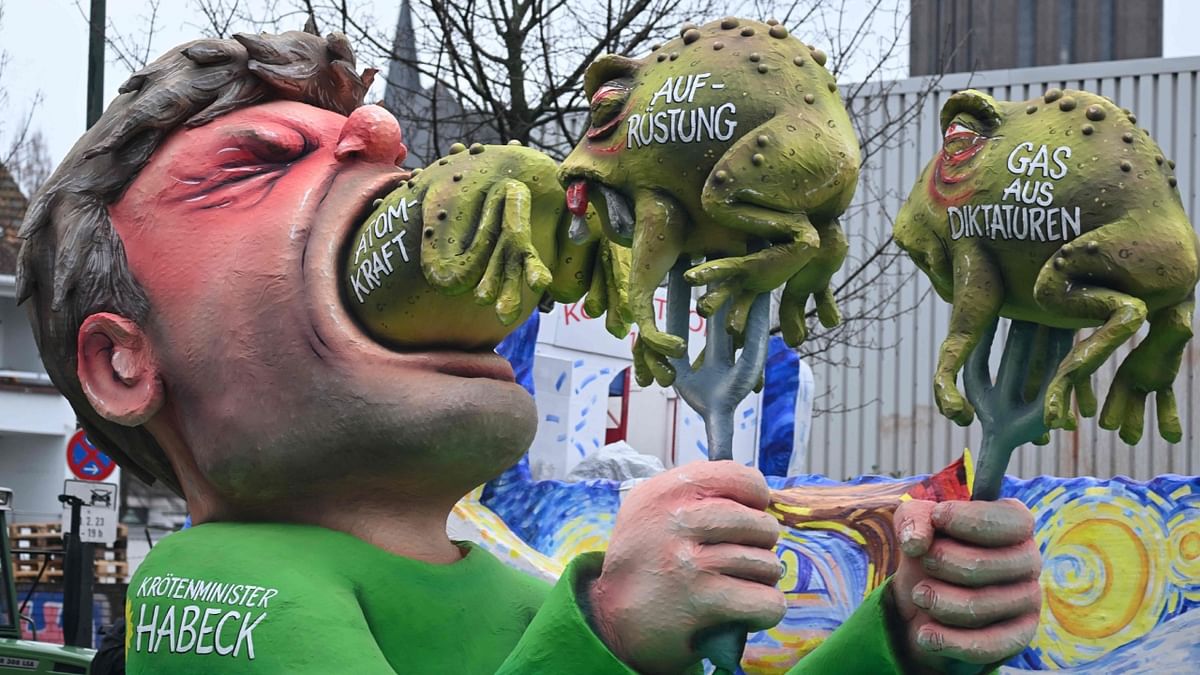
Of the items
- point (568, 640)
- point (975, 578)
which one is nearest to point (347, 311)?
point (568, 640)

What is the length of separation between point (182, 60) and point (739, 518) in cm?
185

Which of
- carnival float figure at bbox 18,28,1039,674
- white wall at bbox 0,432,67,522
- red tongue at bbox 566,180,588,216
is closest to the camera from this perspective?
red tongue at bbox 566,180,588,216

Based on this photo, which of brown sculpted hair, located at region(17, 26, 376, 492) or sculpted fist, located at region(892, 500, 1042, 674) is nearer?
sculpted fist, located at region(892, 500, 1042, 674)

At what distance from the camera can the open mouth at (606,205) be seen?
279 cm

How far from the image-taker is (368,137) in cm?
355

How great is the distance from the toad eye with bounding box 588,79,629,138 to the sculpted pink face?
730 millimetres

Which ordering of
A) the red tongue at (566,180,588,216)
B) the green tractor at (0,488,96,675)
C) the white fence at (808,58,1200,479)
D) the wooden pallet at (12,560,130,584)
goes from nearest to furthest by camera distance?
the red tongue at (566,180,588,216), the green tractor at (0,488,96,675), the white fence at (808,58,1200,479), the wooden pallet at (12,560,130,584)

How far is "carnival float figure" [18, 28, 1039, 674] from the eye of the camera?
119 inches

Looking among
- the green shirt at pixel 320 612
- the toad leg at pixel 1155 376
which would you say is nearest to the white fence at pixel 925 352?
the green shirt at pixel 320 612

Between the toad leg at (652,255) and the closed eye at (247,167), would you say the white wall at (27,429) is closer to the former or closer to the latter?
the closed eye at (247,167)

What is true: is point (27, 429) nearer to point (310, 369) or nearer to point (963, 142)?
point (310, 369)

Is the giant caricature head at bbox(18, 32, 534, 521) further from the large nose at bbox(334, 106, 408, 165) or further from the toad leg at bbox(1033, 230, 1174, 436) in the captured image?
the toad leg at bbox(1033, 230, 1174, 436)

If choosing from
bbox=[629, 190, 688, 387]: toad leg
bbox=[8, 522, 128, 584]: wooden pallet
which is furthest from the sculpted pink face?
bbox=[8, 522, 128, 584]: wooden pallet

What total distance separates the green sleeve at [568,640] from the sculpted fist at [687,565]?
0.03 m
